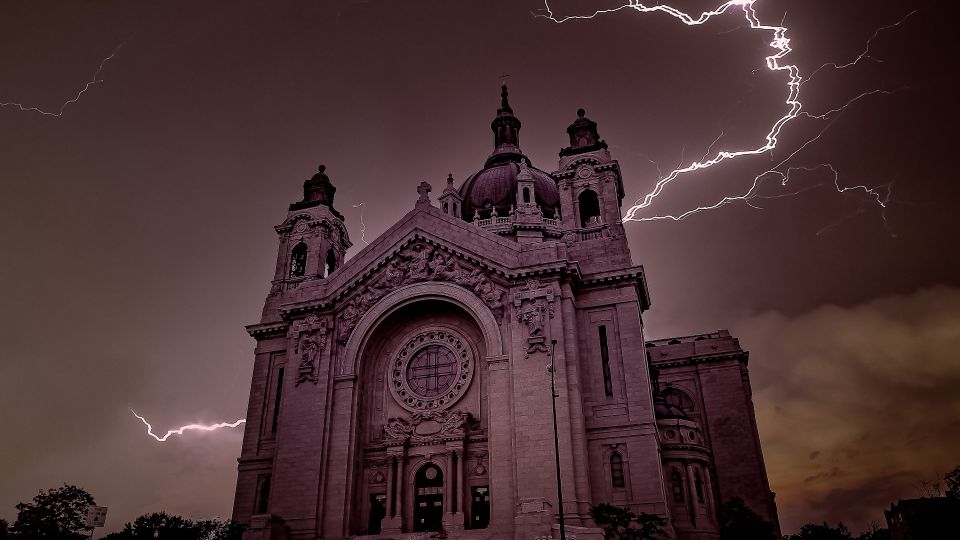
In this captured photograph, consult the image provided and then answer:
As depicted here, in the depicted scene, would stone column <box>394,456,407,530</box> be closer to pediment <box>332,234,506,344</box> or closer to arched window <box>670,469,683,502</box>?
pediment <box>332,234,506,344</box>

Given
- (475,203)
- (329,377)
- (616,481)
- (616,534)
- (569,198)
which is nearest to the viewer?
(616,534)

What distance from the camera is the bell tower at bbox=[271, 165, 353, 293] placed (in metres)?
44.8

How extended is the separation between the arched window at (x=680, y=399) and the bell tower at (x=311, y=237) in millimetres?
25346

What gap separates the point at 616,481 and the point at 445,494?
8.40 meters

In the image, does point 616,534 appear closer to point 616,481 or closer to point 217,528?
point 616,481

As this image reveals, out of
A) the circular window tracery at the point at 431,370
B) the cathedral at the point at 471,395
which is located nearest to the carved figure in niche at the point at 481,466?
the cathedral at the point at 471,395

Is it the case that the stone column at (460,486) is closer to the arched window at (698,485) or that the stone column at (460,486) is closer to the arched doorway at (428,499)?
the arched doorway at (428,499)

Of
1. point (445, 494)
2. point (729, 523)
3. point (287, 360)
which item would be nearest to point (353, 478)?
point (445, 494)

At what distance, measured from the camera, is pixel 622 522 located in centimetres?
2769

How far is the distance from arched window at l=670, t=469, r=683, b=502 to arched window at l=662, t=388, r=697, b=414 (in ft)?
42.0

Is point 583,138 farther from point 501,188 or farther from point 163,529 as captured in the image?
point 163,529

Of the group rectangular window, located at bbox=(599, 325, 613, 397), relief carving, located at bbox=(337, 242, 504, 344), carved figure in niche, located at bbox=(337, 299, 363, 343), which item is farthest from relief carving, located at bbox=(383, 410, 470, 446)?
rectangular window, located at bbox=(599, 325, 613, 397)

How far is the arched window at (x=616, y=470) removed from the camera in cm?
3225

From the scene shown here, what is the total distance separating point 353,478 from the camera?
35.5 metres
